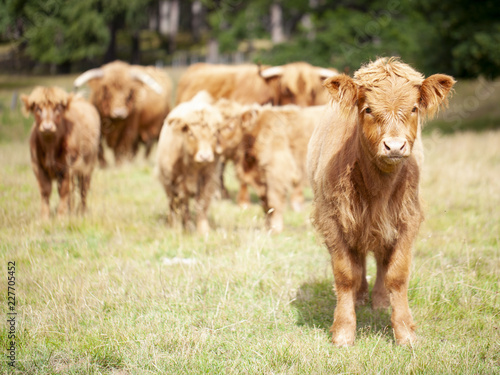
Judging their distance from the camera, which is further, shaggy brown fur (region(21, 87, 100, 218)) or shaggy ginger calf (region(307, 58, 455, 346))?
shaggy brown fur (region(21, 87, 100, 218))

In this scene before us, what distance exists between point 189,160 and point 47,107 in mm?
1743

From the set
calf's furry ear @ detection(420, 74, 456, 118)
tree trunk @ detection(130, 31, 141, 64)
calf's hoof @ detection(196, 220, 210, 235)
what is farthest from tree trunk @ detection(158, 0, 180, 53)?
calf's furry ear @ detection(420, 74, 456, 118)

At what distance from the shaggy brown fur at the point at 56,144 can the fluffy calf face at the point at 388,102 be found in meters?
3.81

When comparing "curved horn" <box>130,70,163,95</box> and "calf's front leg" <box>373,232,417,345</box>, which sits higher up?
"curved horn" <box>130,70,163,95</box>

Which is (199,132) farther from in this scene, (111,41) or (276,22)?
(276,22)

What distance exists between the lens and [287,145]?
20.1ft

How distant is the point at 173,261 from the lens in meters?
4.72

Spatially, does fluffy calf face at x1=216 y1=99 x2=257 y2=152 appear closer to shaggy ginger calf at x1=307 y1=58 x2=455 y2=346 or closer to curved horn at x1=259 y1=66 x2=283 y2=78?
shaggy ginger calf at x1=307 y1=58 x2=455 y2=346

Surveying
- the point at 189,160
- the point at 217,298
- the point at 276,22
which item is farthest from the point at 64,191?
the point at 276,22

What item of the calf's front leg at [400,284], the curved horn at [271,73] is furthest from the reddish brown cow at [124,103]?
the calf's front leg at [400,284]

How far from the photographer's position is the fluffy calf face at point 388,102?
283 cm

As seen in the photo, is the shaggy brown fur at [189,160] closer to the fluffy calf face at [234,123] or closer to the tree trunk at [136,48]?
the fluffy calf face at [234,123]

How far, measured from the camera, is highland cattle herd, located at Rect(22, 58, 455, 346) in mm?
3016

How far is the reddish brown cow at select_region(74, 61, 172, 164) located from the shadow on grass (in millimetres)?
7300
